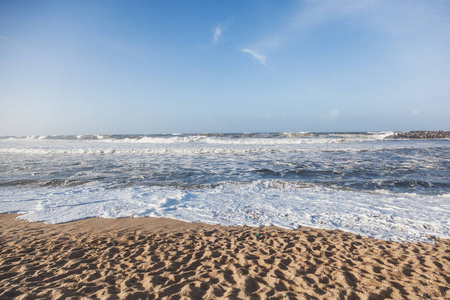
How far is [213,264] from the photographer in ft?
12.9

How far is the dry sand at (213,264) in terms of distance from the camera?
317 centimetres

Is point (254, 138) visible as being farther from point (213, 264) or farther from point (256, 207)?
point (213, 264)

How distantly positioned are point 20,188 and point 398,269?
12577mm

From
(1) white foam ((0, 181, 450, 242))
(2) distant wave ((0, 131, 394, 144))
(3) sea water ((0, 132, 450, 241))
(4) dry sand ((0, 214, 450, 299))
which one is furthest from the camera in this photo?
(2) distant wave ((0, 131, 394, 144))

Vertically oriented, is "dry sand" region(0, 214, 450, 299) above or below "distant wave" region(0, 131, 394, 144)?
below

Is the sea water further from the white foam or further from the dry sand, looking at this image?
the dry sand

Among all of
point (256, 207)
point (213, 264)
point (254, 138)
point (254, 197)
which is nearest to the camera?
point (213, 264)

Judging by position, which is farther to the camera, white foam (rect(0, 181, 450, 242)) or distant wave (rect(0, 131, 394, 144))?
distant wave (rect(0, 131, 394, 144))

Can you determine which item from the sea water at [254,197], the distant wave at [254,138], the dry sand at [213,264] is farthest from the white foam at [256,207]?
the distant wave at [254,138]

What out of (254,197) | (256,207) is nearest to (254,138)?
(254,197)

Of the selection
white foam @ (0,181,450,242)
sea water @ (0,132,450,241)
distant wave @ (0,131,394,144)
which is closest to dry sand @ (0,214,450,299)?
white foam @ (0,181,450,242)

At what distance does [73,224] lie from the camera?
589 centimetres

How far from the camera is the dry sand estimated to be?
3174mm

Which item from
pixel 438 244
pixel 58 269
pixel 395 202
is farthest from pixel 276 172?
pixel 58 269
